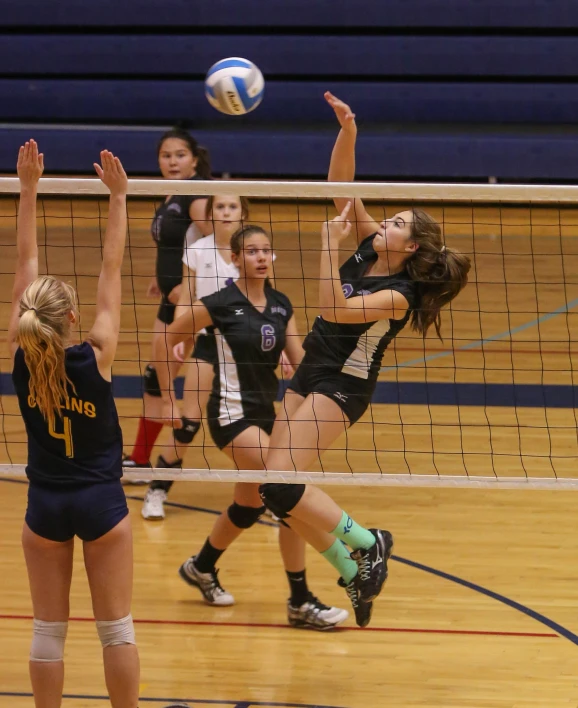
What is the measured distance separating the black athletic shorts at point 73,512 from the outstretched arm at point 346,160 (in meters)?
1.67

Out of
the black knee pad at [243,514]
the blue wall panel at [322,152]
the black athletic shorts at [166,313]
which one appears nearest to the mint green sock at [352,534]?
the black knee pad at [243,514]

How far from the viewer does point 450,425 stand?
6.99 meters

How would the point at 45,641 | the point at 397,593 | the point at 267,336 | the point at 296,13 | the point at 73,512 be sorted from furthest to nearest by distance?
the point at 296,13 < the point at 397,593 < the point at 267,336 < the point at 45,641 < the point at 73,512

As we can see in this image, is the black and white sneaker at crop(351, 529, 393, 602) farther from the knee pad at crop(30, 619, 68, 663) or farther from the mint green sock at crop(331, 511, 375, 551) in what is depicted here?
the knee pad at crop(30, 619, 68, 663)

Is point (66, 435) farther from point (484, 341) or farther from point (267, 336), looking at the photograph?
point (484, 341)

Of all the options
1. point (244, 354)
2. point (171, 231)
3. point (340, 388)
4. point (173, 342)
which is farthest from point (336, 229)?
point (171, 231)

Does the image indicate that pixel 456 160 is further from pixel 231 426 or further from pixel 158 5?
pixel 231 426

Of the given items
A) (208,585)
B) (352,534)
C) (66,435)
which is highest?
(66,435)

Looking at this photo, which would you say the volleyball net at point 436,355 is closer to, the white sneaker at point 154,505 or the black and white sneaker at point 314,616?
the white sneaker at point 154,505

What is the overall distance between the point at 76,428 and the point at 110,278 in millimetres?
479

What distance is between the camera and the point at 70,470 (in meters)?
3.26

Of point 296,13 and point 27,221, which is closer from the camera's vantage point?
point 27,221

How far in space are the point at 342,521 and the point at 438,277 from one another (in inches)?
40.4

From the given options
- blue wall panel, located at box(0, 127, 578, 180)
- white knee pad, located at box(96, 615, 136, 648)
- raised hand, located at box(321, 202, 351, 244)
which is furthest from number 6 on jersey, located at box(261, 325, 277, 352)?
blue wall panel, located at box(0, 127, 578, 180)
